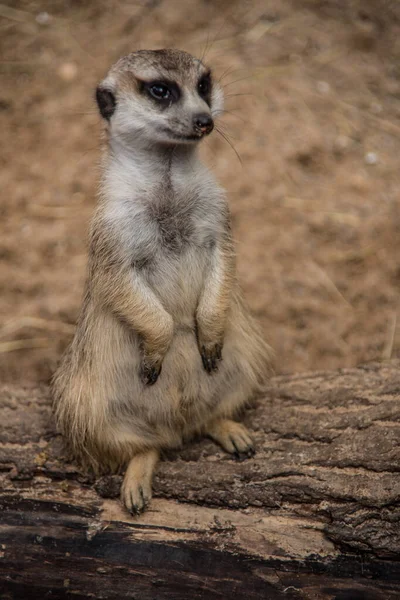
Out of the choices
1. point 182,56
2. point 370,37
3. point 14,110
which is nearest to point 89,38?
point 14,110

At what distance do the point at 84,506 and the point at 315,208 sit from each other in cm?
286

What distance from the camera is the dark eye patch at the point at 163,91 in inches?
100

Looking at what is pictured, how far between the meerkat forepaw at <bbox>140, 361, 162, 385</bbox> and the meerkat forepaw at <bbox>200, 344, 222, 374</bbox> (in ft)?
0.64

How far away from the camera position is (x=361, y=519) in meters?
2.46

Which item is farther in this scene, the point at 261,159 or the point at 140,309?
the point at 261,159

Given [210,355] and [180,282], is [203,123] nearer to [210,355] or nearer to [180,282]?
[180,282]

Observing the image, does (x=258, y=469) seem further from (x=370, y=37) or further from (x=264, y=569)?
(x=370, y=37)

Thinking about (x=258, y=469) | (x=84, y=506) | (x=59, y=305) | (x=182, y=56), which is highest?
(x=182, y=56)

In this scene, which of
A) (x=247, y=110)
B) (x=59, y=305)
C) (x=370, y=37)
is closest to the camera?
(x=59, y=305)

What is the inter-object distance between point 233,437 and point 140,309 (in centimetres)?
69

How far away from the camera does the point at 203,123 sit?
243 cm

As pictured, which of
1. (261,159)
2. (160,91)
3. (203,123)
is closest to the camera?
(203,123)

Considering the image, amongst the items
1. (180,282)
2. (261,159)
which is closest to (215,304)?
(180,282)

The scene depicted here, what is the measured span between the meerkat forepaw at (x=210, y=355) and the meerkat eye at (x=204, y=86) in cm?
100
